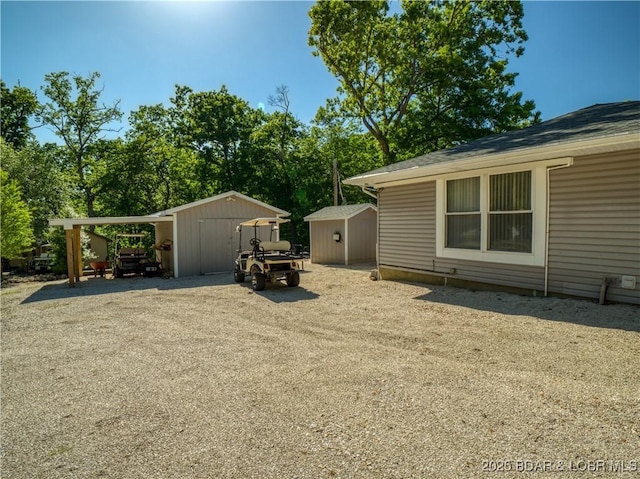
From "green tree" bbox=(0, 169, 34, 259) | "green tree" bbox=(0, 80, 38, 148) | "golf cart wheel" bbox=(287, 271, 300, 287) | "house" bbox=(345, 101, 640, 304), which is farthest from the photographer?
"green tree" bbox=(0, 80, 38, 148)

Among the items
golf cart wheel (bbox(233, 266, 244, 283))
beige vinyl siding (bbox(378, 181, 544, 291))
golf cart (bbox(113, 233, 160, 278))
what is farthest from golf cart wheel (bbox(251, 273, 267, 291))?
golf cart (bbox(113, 233, 160, 278))

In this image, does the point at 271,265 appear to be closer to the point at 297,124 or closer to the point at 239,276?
the point at 239,276

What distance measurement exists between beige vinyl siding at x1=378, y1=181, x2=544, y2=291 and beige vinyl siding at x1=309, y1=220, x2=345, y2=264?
5.71 metres

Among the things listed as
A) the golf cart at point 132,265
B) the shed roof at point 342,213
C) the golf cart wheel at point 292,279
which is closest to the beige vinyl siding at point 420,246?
the golf cart wheel at point 292,279

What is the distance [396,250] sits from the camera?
930cm

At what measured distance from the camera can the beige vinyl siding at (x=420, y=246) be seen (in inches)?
264

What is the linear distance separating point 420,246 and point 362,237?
7.16 metres

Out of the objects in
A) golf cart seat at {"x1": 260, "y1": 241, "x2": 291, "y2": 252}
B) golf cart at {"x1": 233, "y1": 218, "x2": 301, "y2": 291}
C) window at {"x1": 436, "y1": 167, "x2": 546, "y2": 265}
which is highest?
window at {"x1": 436, "y1": 167, "x2": 546, "y2": 265}

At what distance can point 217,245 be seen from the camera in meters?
13.5

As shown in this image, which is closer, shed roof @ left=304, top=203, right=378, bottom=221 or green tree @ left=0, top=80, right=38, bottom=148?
shed roof @ left=304, top=203, right=378, bottom=221

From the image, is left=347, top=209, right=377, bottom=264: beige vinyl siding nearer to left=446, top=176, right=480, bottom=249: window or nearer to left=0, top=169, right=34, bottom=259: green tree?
left=446, top=176, right=480, bottom=249: window

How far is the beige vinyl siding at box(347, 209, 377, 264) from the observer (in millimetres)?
15305

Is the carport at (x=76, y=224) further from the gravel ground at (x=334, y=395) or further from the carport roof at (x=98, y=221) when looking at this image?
the gravel ground at (x=334, y=395)

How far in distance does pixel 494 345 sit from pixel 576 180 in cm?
347
